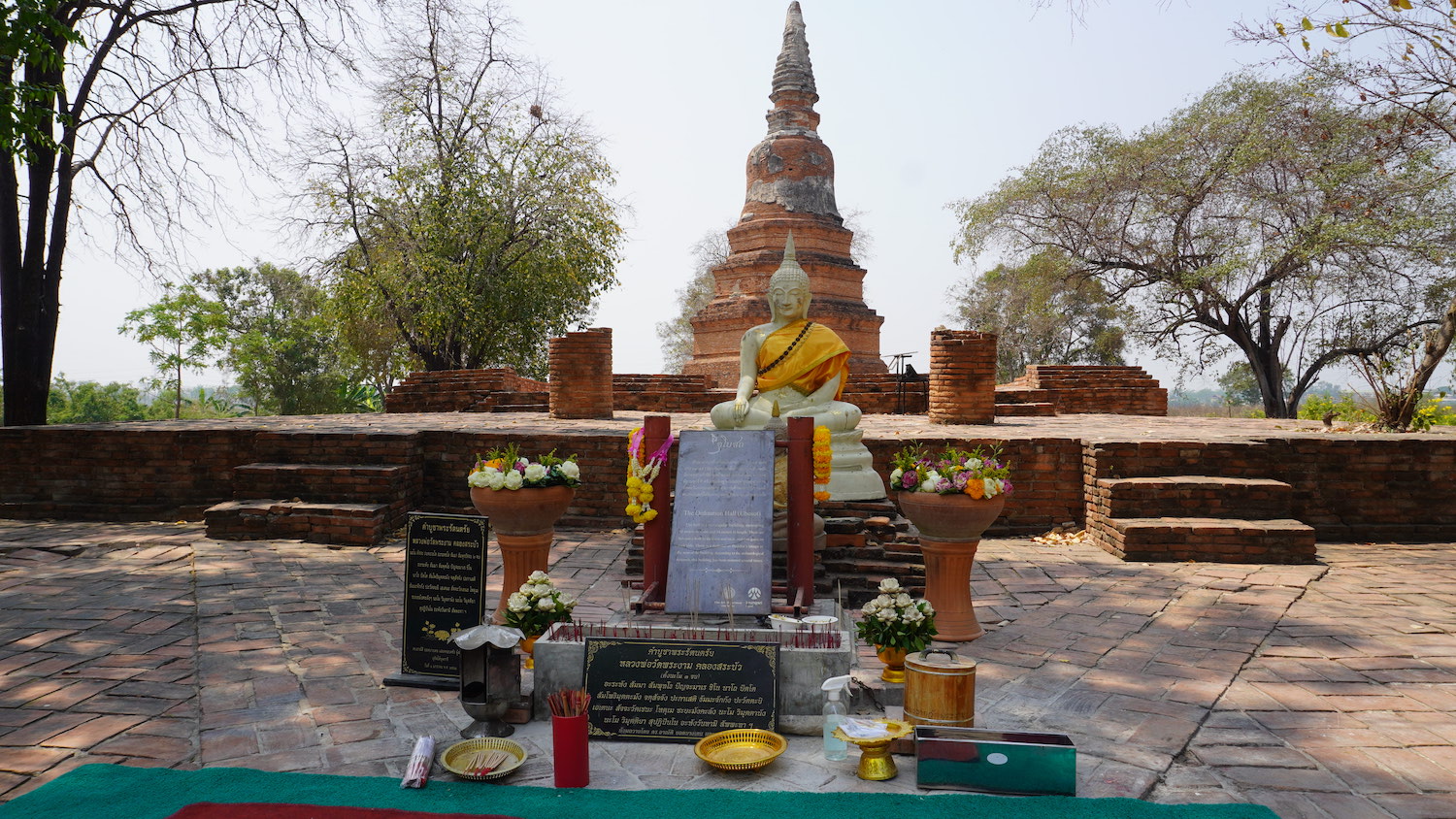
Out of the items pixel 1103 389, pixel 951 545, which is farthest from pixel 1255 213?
pixel 951 545

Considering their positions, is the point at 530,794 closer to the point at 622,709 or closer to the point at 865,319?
the point at 622,709

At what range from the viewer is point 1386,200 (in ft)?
50.6

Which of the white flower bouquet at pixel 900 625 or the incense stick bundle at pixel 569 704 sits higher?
the white flower bouquet at pixel 900 625

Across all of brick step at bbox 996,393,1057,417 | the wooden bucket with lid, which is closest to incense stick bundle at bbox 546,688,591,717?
the wooden bucket with lid

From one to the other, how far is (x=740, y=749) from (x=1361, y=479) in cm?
746

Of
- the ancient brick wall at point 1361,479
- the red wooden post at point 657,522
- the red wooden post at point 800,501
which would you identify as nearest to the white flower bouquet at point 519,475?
the red wooden post at point 657,522

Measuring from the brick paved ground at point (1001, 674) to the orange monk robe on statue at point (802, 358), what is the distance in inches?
77.3

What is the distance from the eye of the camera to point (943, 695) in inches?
140

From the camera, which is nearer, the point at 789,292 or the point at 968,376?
the point at 789,292

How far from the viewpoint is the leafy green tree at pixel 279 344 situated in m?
27.5

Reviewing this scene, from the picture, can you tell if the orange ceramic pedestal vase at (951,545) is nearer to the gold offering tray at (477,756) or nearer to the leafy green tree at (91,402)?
the gold offering tray at (477,756)

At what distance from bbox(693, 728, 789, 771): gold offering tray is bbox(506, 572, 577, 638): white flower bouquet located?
0.94 meters

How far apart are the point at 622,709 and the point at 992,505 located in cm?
248

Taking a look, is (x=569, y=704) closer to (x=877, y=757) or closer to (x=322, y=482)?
(x=877, y=757)
